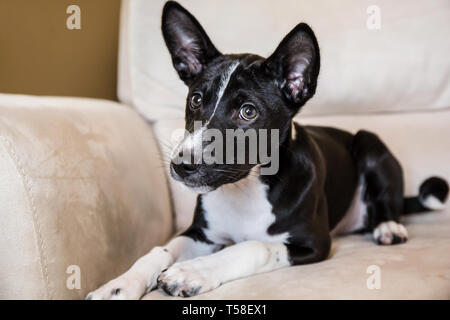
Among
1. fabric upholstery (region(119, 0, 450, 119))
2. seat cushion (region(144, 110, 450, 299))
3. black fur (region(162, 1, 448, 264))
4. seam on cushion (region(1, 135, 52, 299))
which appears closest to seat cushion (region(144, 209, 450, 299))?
seat cushion (region(144, 110, 450, 299))

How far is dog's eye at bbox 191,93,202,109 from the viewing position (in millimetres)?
1432

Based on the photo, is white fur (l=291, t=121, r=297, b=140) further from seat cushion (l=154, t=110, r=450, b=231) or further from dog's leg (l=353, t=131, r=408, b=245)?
seat cushion (l=154, t=110, r=450, b=231)

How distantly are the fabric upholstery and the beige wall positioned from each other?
18 centimetres

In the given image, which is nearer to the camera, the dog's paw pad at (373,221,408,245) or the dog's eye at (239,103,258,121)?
the dog's eye at (239,103,258,121)

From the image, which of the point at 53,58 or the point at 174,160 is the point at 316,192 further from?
the point at 53,58

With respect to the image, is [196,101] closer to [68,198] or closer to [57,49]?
[68,198]

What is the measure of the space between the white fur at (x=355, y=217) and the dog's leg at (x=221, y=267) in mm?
654

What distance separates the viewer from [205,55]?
1540mm

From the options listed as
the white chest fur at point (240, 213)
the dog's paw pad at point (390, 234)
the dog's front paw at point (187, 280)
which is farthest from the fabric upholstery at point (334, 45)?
the dog's front paw at point (187, 280)

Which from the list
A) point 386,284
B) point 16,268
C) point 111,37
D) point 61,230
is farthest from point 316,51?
point 111,37

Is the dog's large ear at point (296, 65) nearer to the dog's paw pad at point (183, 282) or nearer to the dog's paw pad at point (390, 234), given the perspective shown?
the dog's paw pad at point (183, 282)

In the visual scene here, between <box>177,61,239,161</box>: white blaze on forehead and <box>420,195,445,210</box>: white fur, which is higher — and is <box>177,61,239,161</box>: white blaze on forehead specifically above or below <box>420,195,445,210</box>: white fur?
above
